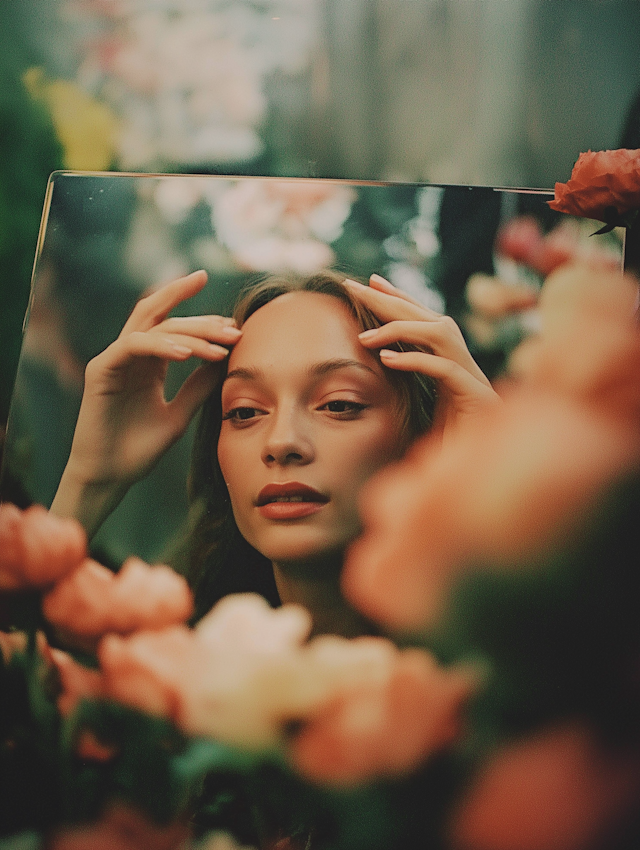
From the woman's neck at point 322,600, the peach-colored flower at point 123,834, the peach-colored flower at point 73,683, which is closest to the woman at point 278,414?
the woman's neck at point 322,600

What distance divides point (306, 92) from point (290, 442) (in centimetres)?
55

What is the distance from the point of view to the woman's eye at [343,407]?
2.84 ft

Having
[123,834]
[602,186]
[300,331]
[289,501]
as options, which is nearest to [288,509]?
[289,501]

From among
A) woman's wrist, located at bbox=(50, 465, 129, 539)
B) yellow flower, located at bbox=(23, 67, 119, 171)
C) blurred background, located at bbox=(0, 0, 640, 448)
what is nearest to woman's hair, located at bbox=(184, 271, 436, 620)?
woman's wrist, located at bbox=(50, 465, 129, 539)

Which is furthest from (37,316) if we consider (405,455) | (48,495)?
(405,455)

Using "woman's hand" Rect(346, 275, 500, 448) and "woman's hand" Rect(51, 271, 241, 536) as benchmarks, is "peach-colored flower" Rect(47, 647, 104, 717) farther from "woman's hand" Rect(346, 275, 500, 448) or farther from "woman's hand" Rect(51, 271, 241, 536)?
"woman's hand" Rect(346, 275, 500, 448)

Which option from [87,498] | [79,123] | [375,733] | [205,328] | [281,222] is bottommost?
[375,733]

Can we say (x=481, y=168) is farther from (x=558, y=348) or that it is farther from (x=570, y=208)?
(x=558, y=348)

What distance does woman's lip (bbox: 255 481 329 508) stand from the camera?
85 cm

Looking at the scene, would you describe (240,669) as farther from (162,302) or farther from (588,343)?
(588,343)

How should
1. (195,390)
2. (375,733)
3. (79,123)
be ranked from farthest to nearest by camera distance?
(79,123), (195,390), (375,733)

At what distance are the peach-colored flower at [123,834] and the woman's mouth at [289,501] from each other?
402 mm

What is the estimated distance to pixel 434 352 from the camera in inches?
34.6

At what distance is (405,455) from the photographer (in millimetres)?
854
